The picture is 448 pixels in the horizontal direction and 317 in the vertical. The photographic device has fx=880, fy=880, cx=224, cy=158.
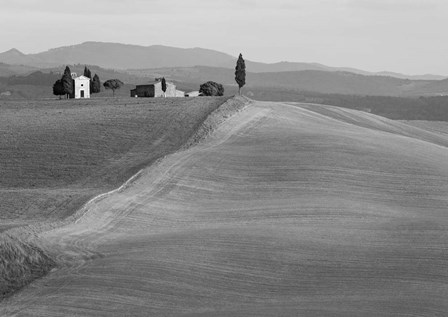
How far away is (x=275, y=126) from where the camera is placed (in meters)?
76.6

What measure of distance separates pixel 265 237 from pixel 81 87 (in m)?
65.4

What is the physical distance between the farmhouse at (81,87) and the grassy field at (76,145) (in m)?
8.57

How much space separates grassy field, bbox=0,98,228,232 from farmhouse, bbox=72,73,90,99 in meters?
8.57

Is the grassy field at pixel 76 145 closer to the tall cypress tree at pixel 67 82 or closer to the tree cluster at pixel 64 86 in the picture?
the tree cluster at pixel 64 86

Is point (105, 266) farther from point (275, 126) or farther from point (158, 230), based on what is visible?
point (275, 126)

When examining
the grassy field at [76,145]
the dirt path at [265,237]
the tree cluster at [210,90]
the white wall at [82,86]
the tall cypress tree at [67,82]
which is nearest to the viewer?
the dirt path at [265,237]

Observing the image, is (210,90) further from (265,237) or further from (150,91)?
(265,237)

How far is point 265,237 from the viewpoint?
42531 millimetres

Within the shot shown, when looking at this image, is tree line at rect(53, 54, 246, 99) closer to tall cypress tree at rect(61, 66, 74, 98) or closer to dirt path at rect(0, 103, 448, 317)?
tall cypress tree at rect(61, 66, 74, 98)

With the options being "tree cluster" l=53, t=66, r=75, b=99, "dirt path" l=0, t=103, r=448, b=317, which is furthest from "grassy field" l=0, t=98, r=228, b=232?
"tree cluster" l=53, t=66, r=75, b=99

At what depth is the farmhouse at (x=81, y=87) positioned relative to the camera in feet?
339

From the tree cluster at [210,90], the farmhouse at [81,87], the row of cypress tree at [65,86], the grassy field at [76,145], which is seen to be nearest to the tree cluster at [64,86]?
the row of cypress tree at [65,86]

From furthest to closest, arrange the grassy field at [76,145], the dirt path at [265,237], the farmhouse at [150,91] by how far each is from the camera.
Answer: the farmhouse at [150,91] → the grassy field at [76,145] → the dirt path at [265,237]

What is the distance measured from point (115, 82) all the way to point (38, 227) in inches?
2824
